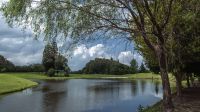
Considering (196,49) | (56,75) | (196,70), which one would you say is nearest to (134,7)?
(196,49)

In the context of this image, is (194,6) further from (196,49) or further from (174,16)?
(196,49)

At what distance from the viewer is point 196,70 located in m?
42.3

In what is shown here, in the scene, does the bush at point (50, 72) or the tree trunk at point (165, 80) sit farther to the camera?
the bush at point (50, 72)

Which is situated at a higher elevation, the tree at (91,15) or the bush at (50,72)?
the bush at (50,72)

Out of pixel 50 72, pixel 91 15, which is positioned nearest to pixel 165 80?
pixel 91 15

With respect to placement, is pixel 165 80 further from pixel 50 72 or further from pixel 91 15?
pixel 50 72

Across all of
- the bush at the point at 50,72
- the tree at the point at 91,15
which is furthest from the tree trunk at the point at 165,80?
the bush at the point at 50,72

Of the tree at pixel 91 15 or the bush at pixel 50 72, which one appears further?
the bush at pixel 50 72

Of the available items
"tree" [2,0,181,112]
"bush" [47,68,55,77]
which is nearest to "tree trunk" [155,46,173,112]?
"tree" [2,0,181,112]

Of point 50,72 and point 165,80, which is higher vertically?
point 50,72

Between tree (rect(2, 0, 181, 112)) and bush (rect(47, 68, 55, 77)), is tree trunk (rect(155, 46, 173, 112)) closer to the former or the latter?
tree (rect(2, 0, 181, 112))

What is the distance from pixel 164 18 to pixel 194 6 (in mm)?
1315

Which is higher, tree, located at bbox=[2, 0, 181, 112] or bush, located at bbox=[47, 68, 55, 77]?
bush, located at bbox=[47, 68, 55, 77]

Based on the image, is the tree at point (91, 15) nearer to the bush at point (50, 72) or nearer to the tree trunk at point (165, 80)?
the tree trunk at point (165, 80)
